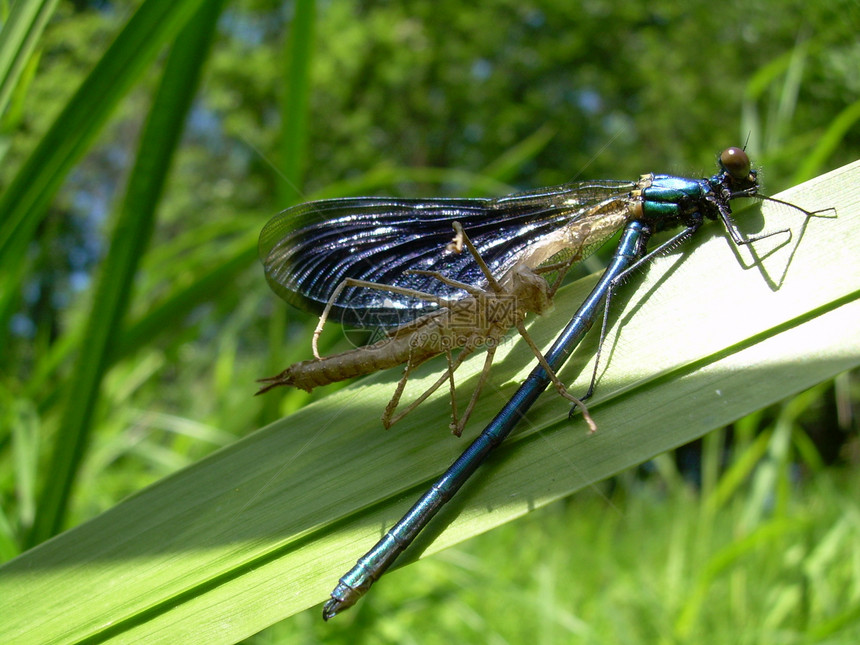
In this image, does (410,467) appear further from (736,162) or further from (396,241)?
(736,162)

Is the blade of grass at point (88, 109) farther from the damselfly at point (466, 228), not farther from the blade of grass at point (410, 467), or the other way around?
the blade of grass at point (410, 467)

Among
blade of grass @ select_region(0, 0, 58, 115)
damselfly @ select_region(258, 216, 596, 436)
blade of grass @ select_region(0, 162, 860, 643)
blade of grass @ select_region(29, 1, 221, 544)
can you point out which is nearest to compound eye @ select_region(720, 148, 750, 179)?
blade of grass @ select_region(0, 162, 860, 643)

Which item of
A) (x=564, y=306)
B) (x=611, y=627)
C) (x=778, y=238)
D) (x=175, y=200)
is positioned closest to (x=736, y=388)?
(x=778, y=238)

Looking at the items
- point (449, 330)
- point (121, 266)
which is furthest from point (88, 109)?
point (449, 330)

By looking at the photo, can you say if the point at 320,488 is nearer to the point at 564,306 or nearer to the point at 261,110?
the point at 564,306

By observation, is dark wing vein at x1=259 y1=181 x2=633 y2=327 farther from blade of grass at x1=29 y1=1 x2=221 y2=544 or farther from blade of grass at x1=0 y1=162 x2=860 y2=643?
blade of grass at x1=0 y1=162 x2=860 y2=643

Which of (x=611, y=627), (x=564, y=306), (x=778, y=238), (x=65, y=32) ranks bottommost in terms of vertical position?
(x=611, y=627)

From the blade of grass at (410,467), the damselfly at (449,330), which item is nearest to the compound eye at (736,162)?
the blade of grass at (410,467)
